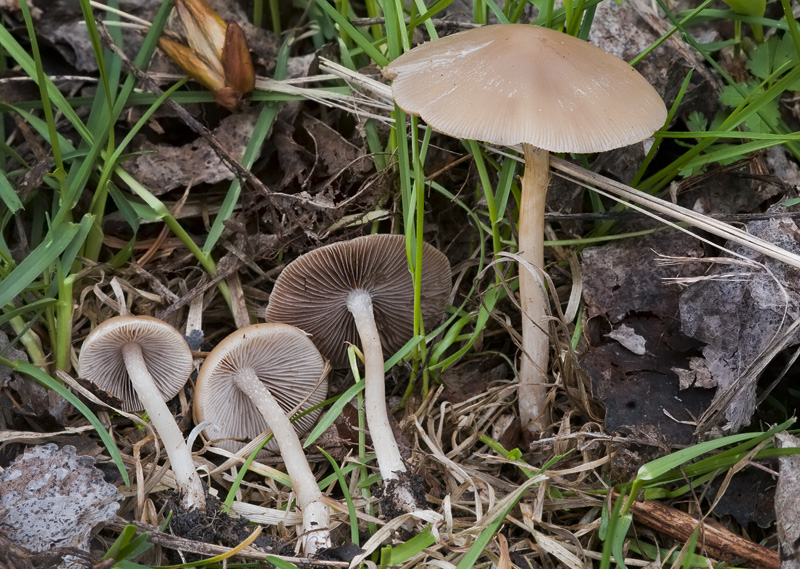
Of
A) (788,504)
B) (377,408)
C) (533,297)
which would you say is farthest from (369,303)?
(788,504)

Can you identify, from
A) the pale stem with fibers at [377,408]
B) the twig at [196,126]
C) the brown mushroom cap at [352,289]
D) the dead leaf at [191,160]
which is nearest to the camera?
the pale stem with fibers at [377,408]

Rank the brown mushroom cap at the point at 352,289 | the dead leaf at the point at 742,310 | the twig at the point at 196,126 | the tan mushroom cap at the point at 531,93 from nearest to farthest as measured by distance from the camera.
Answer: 1. the tan mushroom cap at the point at 531,93
2. the dead leaf at the point at 742,310
3. the brown mushroom cap at the point at 352,289
4. the twig at the point at 196,126

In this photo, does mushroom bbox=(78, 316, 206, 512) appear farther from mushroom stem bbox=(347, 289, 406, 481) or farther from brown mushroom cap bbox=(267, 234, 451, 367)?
mushroom stem bbox=(347, 289, 406, 481)

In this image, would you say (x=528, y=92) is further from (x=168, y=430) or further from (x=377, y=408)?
(x=168, y=430)

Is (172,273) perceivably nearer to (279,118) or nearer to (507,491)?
(279,118)

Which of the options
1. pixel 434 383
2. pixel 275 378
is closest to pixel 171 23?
pixel 275 378

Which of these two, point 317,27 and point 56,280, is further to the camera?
point 317,27

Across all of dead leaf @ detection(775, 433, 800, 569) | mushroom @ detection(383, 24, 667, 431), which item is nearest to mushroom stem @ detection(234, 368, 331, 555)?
mushroom @ detection(383, 24, 667, 431)

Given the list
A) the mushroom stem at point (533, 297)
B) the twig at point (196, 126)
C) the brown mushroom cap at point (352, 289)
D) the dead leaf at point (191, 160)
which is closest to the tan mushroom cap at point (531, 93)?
the mushroom stem at point (533, 297)

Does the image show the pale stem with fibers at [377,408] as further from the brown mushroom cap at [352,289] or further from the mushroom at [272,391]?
the mushroom at [272,391]
